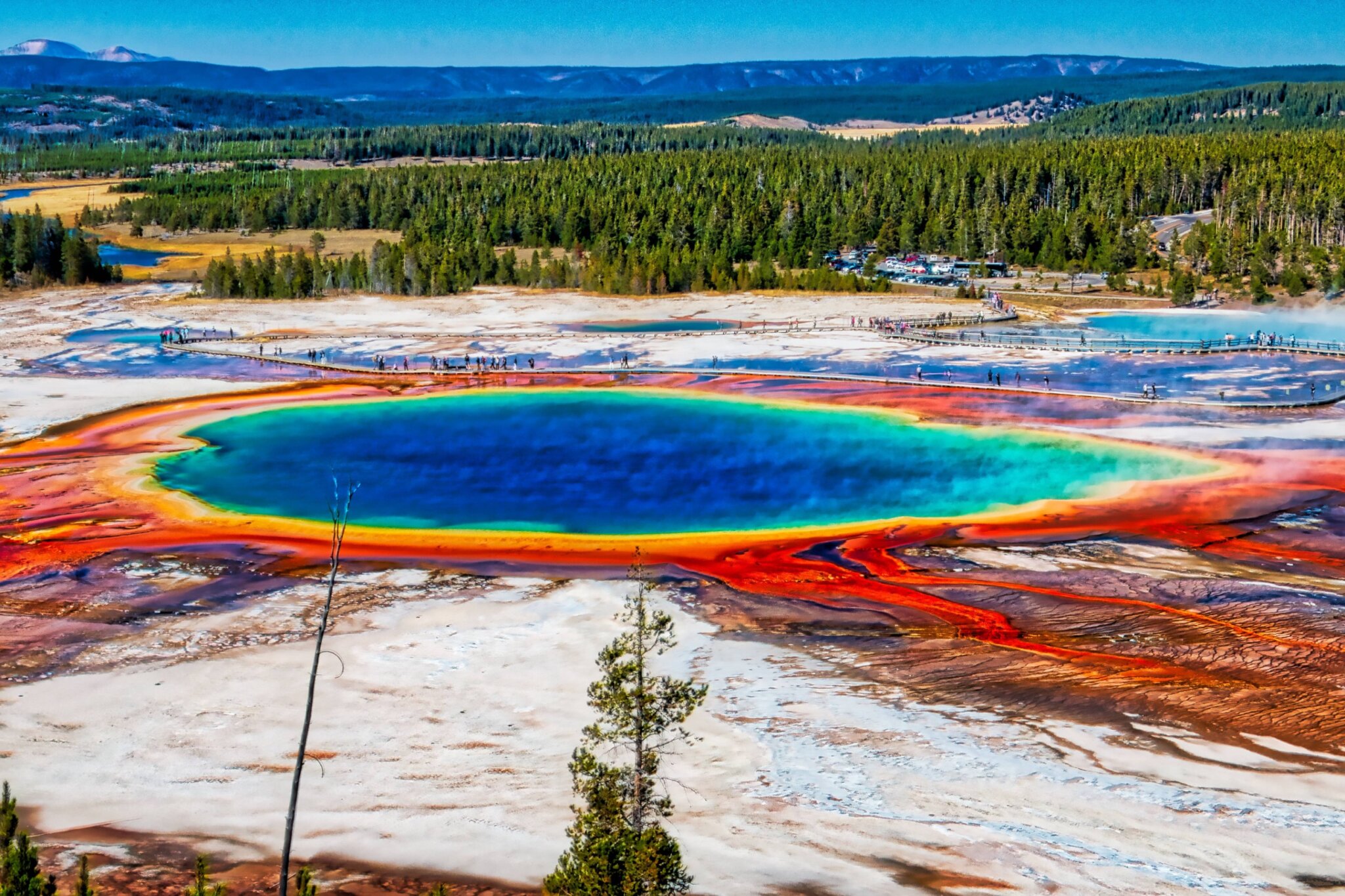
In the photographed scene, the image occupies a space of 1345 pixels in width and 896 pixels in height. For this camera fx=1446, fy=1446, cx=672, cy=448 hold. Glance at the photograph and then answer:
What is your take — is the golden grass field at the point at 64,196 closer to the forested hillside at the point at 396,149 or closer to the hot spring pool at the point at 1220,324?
the forested hillside at the point at 396,149

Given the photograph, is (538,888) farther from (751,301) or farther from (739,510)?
(751,301)

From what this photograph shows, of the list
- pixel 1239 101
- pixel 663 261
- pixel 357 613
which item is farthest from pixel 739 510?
pixel 1239 101

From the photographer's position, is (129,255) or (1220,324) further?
(129,255)

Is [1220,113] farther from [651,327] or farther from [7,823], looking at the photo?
[7,823]

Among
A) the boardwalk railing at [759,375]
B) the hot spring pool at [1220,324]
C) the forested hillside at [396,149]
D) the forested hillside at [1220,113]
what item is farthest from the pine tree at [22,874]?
the forested hillside at [1220,113]

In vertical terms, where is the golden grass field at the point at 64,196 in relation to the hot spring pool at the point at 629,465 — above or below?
above

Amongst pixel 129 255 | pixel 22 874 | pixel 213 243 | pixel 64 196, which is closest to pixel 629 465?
pixel 22 874
